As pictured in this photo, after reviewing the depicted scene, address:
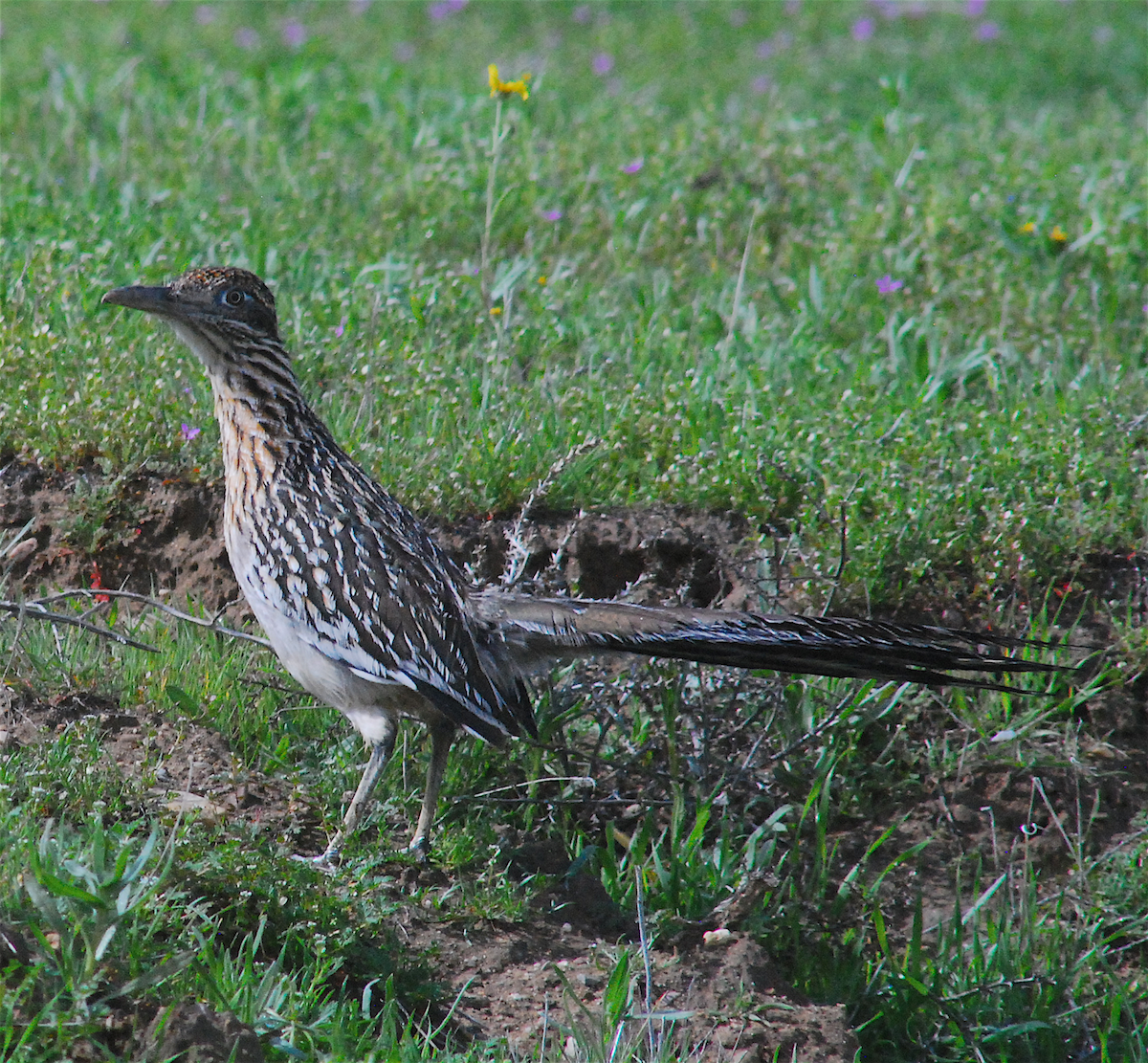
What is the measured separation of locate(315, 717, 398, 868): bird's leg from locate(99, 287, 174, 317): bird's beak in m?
1.61

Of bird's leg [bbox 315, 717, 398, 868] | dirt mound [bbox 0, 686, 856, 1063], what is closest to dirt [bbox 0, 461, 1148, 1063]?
dirt mound [bbox 0, 686, 856, 1063]

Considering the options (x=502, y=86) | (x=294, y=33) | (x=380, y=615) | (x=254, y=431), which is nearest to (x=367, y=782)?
(x=380, y=615)

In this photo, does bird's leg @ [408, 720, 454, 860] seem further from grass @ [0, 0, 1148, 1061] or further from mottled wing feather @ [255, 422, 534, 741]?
mottled wing feather @ [255, 422, 534, 741]

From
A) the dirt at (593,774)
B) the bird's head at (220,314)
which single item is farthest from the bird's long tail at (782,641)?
the bird's head at (220,314)

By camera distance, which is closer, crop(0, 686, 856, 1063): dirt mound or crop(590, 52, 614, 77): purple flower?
crop(0, 686, 856, 1063): dirt mound

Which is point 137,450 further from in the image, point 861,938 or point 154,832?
point 861,938

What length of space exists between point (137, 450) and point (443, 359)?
146cm

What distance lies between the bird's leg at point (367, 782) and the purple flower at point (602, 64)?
7.60 metres

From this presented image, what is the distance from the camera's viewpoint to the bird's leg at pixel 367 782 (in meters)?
4.63

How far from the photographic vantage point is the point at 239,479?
5133 millimetres

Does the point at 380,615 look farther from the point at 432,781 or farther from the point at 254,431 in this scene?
the point at 254,431

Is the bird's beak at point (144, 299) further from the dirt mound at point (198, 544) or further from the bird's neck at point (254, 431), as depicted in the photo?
the dirt mound at point (198, 544)

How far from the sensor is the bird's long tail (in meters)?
4.33

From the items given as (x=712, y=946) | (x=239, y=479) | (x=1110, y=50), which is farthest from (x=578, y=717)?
(x=1110, y=50)
